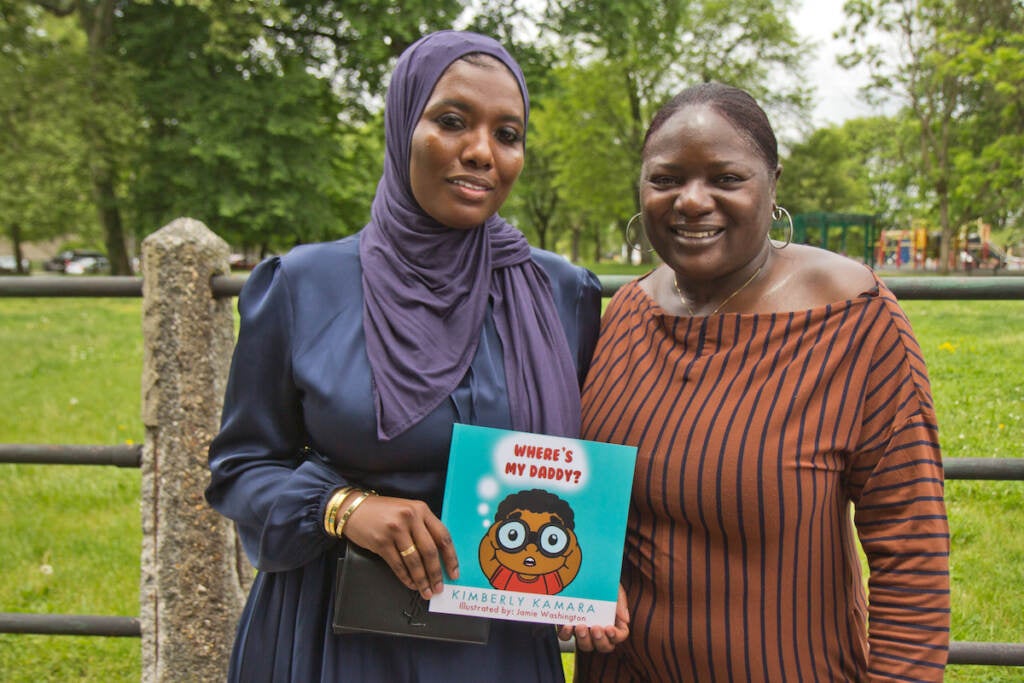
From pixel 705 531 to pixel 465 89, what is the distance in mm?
1100

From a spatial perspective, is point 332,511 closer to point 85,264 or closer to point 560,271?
point 560,271

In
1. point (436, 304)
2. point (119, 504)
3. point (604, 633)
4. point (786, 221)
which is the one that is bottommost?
point (119, 504)

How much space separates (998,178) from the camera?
72.1 feet

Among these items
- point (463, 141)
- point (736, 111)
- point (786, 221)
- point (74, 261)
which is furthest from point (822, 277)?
point (74, 261)

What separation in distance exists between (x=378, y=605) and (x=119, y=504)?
183 inches

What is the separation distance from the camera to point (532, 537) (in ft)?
5.60

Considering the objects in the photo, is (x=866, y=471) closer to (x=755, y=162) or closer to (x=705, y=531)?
(x=705, y=531)

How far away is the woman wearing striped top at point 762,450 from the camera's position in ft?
5.48

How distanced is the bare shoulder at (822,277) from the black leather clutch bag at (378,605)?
1024mm

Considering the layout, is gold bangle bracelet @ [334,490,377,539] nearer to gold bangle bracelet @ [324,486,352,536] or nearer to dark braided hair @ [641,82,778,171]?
gold bangle bracelet @ [324,486,352,536]

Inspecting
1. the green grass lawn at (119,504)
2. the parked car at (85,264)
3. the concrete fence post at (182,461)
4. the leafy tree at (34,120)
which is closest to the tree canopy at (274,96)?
the leafy tree at (34,120)

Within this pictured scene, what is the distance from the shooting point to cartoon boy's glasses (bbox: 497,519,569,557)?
1698 millimetres

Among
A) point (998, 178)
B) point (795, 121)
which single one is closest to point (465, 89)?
point (998, 178)

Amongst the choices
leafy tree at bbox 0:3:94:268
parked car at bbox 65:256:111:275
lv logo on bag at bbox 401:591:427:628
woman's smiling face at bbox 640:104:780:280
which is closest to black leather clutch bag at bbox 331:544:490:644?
lv logo on bag at bbox 401:591:427:628
